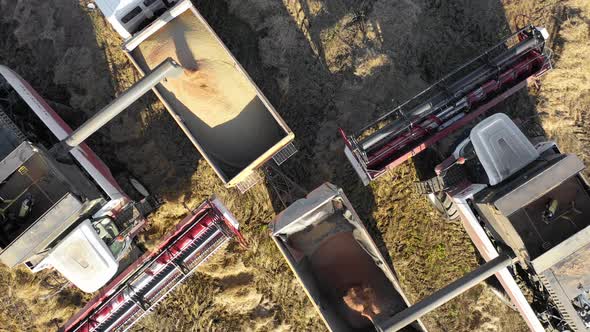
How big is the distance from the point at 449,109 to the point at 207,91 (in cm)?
624

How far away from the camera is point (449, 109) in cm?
1180

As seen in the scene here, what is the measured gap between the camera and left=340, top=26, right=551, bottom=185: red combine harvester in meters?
11.7

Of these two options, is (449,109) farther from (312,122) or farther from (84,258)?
(84,258)

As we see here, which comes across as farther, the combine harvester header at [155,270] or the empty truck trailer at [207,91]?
the empty truck trailer at [207,91]

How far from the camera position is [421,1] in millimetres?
13117

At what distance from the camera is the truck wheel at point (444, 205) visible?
464 inches

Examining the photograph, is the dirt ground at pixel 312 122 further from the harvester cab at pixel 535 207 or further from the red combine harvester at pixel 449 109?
the harvester cab at pixel 535 207

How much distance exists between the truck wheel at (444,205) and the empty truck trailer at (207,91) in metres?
4.01

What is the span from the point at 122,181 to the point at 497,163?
9791 millimetres

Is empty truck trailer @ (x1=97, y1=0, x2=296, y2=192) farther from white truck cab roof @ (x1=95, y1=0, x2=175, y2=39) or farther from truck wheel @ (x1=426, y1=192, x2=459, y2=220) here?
truck wheel @ (x1=426, y1=192, x2=459, y2=220)

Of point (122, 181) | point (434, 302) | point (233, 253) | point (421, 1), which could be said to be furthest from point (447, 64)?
point (122, 181)

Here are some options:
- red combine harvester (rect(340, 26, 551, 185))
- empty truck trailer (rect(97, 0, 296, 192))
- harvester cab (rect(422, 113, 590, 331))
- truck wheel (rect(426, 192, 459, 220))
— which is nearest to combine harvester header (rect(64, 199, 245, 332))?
empty truck trailer (rect(97, 0, 296, 192))

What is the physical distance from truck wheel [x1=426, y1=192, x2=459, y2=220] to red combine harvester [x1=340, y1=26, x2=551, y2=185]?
1.32 meters

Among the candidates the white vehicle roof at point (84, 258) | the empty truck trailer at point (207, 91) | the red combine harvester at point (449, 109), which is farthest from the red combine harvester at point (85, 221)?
the red combine harvester at point (449, 109)
